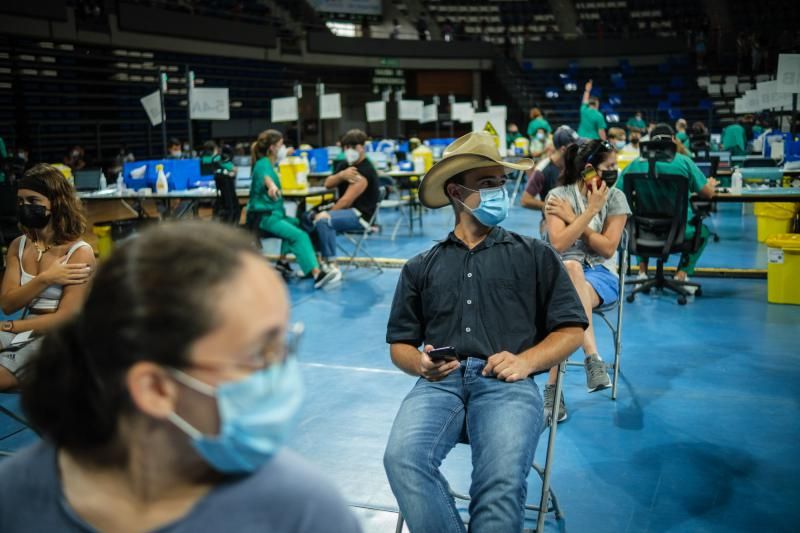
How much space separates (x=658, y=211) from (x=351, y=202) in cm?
297

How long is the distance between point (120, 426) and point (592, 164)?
11.0ft

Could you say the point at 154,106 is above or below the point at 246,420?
above

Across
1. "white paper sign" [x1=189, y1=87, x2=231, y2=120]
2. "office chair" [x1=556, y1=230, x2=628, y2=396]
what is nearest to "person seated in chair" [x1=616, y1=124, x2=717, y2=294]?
"office chair" [x1=556, y1=230, x2=628, y2=396]

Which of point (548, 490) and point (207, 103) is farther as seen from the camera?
point (207, 103)

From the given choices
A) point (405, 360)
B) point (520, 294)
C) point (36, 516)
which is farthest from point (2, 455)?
point (36, 516)

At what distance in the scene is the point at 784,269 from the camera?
18.8 ft

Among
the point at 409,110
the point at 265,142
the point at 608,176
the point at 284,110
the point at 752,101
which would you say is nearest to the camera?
the point at 608,176

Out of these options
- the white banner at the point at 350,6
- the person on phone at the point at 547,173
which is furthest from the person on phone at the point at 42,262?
the white banner at the point at 350,6

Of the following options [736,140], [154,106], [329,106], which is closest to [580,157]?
[154,106]

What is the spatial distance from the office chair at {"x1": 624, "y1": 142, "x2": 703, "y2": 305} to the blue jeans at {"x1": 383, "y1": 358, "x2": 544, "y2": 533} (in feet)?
11.6

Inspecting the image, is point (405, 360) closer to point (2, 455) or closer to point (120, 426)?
point (120, 426)

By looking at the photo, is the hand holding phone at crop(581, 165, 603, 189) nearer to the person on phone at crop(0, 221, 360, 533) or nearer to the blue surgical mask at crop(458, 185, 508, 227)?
the blue surgical mask at crop(458, 185, 508, 227)

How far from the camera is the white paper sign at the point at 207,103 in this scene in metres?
9.10

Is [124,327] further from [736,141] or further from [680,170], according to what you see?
[736,141]
